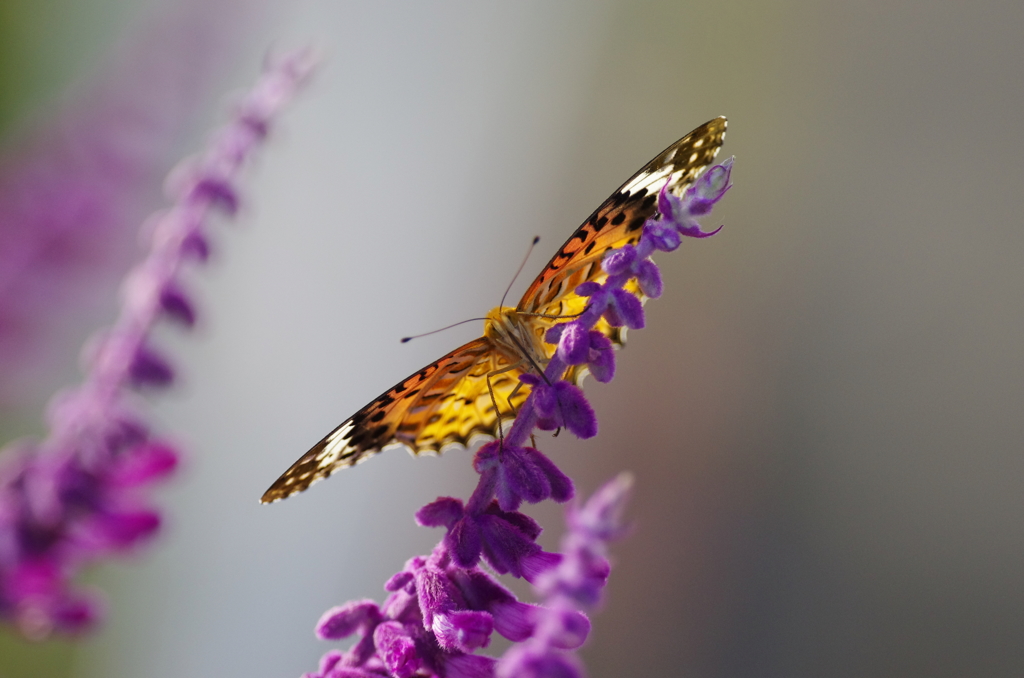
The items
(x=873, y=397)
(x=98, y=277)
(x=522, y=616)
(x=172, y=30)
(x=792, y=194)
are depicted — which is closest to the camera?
(x=522, y=616)

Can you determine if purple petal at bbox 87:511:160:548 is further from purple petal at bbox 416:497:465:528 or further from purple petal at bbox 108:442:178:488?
purple petal at bbox 416:497:465:528

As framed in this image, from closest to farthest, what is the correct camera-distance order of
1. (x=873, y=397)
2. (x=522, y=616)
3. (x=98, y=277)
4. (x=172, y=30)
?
(x=522, y=616)
(x=98, y=277)
(x=172, y=30)
(x=873, y=397)

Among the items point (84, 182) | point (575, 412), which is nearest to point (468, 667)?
point (575, 412)

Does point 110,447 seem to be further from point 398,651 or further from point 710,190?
point 710,190

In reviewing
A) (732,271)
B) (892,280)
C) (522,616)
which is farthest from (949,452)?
(522,616)

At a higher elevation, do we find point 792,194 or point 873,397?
point 792,194

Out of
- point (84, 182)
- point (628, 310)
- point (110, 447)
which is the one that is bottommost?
point (628, 310)

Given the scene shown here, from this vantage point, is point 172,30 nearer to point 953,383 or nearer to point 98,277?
point 98,277
